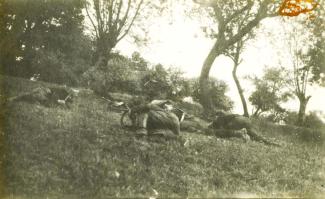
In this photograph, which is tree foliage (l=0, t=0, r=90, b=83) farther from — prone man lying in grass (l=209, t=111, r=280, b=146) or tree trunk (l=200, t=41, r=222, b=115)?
prone man lying in grass (l=209, t=111, r=280, b=146)

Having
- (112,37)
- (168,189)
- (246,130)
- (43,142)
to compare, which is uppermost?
(112,37)

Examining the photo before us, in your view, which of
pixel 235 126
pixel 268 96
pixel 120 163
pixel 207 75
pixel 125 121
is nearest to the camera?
pixel 120 163

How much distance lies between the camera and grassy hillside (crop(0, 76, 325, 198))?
748cm

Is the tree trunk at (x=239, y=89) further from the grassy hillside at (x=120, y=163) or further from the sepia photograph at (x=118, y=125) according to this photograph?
the grassy hillside at (x=120, y=163)

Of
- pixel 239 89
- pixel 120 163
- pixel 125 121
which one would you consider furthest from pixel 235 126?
pixel 239 89

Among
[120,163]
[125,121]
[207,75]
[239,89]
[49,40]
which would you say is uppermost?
[239,89]

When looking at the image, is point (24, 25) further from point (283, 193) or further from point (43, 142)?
point (283, 193)

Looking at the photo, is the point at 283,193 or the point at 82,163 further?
the point at 283,193

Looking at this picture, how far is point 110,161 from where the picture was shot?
9000mm

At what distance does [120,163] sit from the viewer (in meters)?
9.05

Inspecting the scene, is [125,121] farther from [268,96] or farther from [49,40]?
[268,96]

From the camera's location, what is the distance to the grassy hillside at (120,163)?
7.48 m

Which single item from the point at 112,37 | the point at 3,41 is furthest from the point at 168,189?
the point at 112,37

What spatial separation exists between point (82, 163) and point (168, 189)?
213cm
